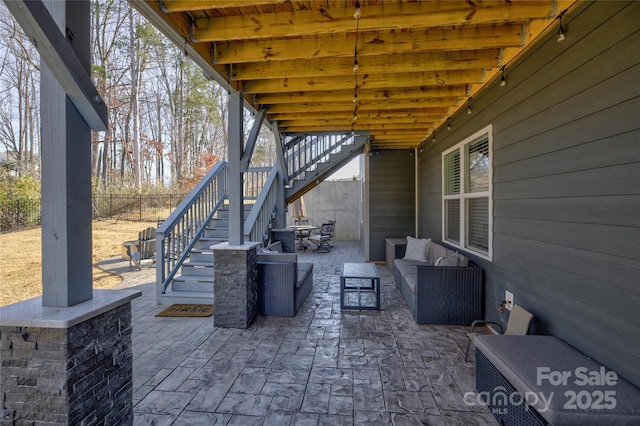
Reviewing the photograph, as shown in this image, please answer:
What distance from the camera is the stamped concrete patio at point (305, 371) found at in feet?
6.94

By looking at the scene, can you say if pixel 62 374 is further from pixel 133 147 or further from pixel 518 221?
pixel 133 147

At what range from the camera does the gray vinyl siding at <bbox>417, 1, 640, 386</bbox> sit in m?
1.75

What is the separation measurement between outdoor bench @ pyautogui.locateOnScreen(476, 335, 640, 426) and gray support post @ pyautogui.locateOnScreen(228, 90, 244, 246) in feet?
9.27

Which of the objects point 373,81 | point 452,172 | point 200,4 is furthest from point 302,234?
point 200,4

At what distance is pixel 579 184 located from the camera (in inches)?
83.7

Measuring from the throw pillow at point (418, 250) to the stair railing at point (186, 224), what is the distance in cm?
378

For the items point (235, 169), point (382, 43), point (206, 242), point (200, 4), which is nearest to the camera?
point (200, 4)

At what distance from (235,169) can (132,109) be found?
40.4 feet

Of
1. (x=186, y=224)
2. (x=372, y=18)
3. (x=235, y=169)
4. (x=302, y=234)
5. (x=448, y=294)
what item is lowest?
(x=448, y=294)

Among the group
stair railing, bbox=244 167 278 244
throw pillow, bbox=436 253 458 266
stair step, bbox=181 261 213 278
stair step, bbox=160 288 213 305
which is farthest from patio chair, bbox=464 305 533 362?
stair step, bbox=181 261 213 278

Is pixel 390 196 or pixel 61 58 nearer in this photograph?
pixel 61 58

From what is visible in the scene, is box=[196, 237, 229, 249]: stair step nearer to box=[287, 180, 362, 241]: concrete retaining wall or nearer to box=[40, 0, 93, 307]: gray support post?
box=[40, 0, 93, 307]: gray support post

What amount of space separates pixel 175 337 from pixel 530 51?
4629mm

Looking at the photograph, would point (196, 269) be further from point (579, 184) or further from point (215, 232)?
point (579, 184)
